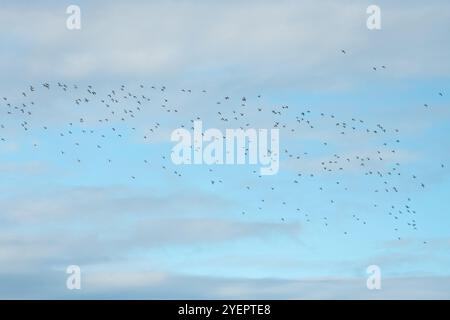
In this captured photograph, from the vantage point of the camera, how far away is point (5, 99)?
337 feet
